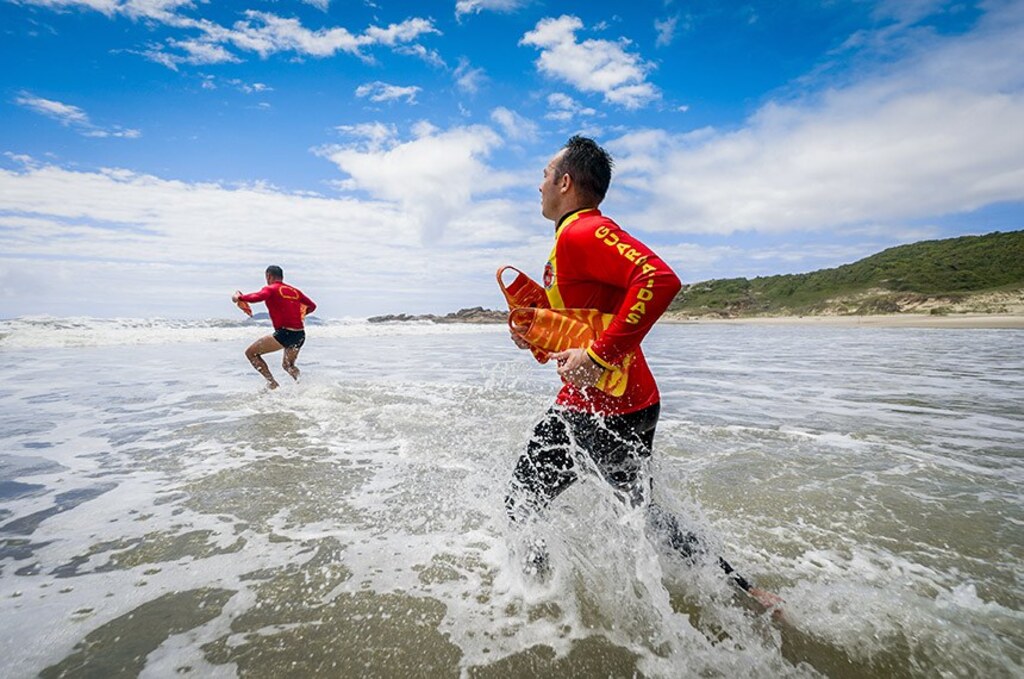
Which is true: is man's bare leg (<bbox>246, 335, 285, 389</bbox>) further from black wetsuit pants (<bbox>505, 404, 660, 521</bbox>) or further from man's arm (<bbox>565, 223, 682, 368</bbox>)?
man's arm (<bbox>565, 223, 682, 368</bbox>)

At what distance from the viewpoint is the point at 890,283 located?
53.8m

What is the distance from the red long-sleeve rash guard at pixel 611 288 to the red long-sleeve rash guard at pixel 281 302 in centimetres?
843

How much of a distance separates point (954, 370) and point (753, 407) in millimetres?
7100

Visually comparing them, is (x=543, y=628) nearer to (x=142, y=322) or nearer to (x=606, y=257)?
(x=606, y=257)

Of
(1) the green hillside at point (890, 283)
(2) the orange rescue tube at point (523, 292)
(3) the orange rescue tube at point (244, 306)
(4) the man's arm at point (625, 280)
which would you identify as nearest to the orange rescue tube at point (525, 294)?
(2) the orange rescue tube at point (523, 292)

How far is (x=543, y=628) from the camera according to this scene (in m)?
2.37

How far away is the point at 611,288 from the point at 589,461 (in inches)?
34.3

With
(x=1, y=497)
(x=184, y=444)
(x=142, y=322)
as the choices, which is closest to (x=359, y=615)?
(x=1, y=497)

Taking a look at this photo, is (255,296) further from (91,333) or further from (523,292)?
(91,333)

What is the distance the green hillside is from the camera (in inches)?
1884

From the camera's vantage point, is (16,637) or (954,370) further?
(954,370)

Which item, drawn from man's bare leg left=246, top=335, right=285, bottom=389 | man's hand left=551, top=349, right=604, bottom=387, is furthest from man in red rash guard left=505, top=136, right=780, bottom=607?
man's bare leg left=246, top=335, right=285, bottom=389

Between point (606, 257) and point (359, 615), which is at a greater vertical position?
point (606, 257)

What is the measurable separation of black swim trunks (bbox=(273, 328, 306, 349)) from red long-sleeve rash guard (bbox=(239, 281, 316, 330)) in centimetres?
9
